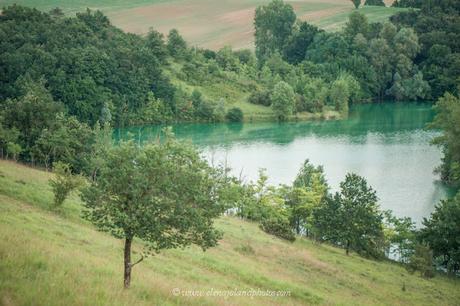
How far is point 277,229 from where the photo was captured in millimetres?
49344

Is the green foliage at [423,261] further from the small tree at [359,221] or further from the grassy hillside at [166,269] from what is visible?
the small tree at [359,221]

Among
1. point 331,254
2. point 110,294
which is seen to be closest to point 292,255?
point 331,254

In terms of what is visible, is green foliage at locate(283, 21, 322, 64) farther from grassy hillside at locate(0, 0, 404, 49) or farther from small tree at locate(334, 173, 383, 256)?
small tree at locate(334, 173, 383, 256)

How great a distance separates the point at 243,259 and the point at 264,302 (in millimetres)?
9580

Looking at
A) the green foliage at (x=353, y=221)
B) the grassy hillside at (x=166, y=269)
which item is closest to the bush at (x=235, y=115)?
the green foliage at (x=353, y=221)

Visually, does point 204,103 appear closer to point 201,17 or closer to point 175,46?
point 175,46

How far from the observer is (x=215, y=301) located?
24297mm

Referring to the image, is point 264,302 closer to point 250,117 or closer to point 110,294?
point 110,294

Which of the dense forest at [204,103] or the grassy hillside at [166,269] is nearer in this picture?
the grassy hillside at [166,269]

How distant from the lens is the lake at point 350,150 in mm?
72688

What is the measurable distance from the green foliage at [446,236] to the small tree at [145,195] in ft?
101

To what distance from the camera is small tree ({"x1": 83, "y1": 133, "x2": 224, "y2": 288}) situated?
861 inches

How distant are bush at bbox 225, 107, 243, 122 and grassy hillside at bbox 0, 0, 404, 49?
175ft

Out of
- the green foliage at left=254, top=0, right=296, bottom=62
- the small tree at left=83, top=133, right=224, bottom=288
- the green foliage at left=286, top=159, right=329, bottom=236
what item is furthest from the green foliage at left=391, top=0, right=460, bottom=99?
the small tree at left=83, top=133, right=224, bottom=288
